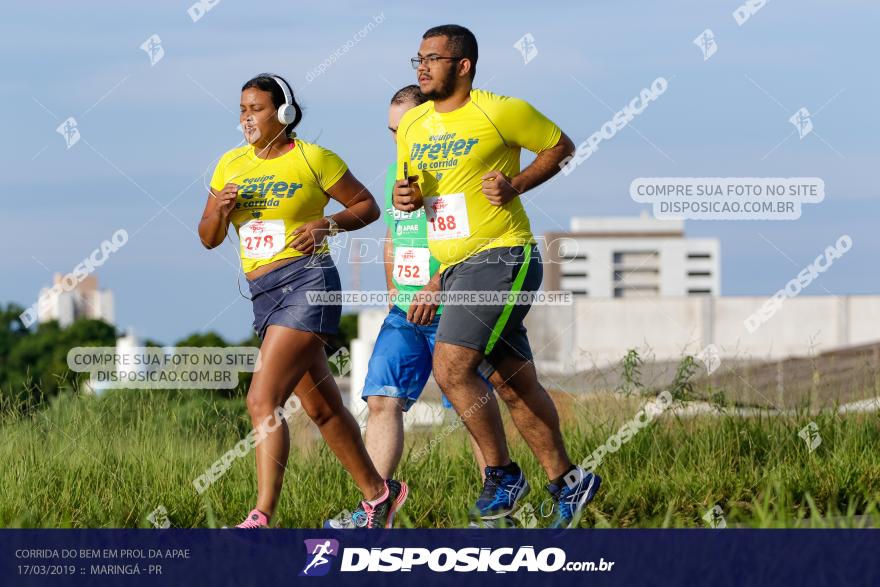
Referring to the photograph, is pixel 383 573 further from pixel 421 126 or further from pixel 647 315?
pixel 647 315

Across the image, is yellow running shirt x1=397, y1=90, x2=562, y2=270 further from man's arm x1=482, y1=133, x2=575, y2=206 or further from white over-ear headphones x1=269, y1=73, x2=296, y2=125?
white over-ear headphones x1=269, y1=73, x2=296, y2=125

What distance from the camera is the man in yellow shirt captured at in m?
5.63

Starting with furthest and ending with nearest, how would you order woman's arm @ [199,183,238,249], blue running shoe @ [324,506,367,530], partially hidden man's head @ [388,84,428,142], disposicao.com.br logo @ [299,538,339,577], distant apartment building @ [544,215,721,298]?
distant apartment building @ [544,215,721,298] < partially hidden man's head @ [388,84,428,142] < blue running shoe @ [324,506,367,530] < woman's arm @ [199,183,238,249] < disposicao.com.br logo @ [299,538,339,577]

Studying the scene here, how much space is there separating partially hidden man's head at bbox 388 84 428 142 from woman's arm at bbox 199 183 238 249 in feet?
3.81

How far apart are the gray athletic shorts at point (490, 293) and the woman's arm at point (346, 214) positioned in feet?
1.81

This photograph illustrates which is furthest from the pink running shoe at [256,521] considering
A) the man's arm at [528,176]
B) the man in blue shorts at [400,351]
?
the man's arm at [528,176]

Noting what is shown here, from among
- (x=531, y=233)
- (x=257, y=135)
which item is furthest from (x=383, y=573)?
(x=257, y=135)

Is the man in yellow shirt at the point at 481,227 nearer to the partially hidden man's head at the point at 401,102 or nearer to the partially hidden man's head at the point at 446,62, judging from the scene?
the partially hidden man's head at the point at 446,62

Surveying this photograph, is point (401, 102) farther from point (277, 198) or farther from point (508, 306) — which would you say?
point (508, 306)

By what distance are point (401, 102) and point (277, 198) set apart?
3.97 ft

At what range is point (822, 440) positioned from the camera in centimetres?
753

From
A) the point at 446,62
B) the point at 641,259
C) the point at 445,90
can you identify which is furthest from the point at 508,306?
the point at 641,259

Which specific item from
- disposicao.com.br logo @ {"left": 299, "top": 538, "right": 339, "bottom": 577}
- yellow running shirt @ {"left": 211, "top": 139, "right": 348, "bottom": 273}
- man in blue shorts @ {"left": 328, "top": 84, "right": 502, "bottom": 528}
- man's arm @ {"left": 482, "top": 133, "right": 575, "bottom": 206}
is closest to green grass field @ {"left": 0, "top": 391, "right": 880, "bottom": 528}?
man in blue shorts @ {"left": 328, "top": 84, "right": 502, "bottom": 528}

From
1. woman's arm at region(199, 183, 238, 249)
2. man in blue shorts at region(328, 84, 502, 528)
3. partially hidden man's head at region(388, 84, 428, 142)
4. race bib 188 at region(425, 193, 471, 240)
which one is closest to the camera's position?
race bib 188 at region(425, 193, 471, 240)
